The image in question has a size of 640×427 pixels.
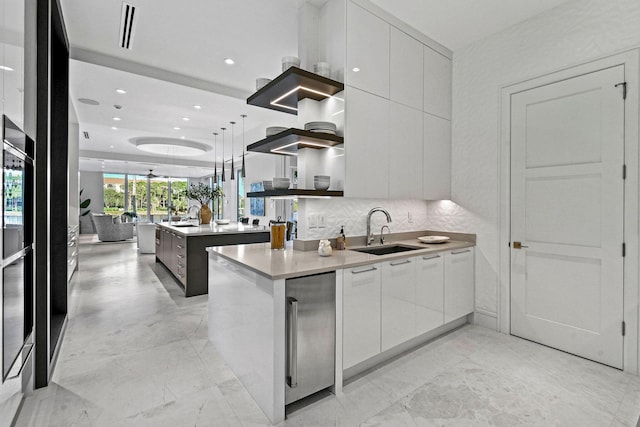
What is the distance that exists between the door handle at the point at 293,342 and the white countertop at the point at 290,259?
18 cm

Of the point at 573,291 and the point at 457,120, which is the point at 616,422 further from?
the point at 457,120

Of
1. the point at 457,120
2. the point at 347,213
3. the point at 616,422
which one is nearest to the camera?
the point at 616,422

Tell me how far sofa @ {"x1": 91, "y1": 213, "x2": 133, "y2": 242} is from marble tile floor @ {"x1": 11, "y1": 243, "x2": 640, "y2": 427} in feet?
26.7

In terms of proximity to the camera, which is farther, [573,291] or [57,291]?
[57,291]

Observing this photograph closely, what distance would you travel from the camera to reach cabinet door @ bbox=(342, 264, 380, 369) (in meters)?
2.10

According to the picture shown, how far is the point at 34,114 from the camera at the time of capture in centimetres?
196

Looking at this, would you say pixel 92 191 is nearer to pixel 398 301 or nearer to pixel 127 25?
pixel 127 25

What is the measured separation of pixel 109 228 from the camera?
1014 centimetres

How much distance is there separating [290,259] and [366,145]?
1.23m

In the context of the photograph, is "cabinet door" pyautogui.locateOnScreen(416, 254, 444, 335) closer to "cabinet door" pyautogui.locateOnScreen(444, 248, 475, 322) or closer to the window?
"cabinet door" pyautogui.locateOnScreen(444, 248, 475, 322)

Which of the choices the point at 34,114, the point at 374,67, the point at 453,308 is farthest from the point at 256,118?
the point at 453,308

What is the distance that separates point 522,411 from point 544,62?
9.50 ft

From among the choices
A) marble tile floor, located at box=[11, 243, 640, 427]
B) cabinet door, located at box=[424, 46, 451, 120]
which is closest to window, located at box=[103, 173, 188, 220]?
marble tile floor, located at box=[11, 243, 640, 427]

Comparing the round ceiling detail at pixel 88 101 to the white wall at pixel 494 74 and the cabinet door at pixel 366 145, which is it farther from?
the white wall at pixel 494 74
